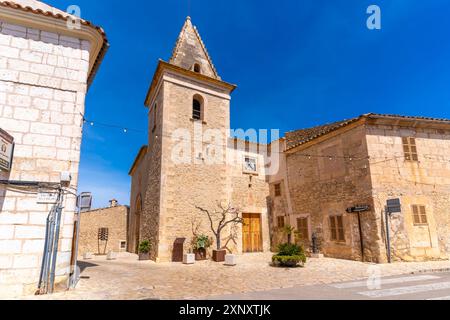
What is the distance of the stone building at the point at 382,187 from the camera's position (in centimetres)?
1106

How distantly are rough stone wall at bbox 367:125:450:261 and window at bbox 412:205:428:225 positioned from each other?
0.17 meters

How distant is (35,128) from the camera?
6.29m

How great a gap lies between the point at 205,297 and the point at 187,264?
631 centimetres

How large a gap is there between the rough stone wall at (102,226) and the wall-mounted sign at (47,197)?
14789mm

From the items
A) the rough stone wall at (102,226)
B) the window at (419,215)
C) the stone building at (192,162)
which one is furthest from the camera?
the rough stone wall at (102,226)

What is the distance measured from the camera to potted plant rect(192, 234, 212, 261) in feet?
42.1

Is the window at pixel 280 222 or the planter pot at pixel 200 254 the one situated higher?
the window at pixel 280 222

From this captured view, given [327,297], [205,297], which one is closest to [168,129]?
[205,297]

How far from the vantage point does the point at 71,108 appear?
22.0 ft

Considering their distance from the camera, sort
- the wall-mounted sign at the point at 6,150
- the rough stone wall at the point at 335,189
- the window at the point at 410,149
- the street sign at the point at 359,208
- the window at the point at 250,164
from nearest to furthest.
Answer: the wall-mounted sign at the point at 6,150, the street sign at the point at 359,208, the rough stone wall at the point at 335,189, the window at the point at 410,149, the window at the point at 250,164

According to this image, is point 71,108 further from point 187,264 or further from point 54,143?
point 187,264

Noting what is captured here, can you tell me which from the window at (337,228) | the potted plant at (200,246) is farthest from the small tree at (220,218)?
the window at (337,228)

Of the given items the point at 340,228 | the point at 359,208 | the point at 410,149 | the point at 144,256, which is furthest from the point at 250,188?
the point at 410,149

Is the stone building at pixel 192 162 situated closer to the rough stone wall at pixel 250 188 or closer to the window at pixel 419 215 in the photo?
the rough stone wall at pixel 250 188
